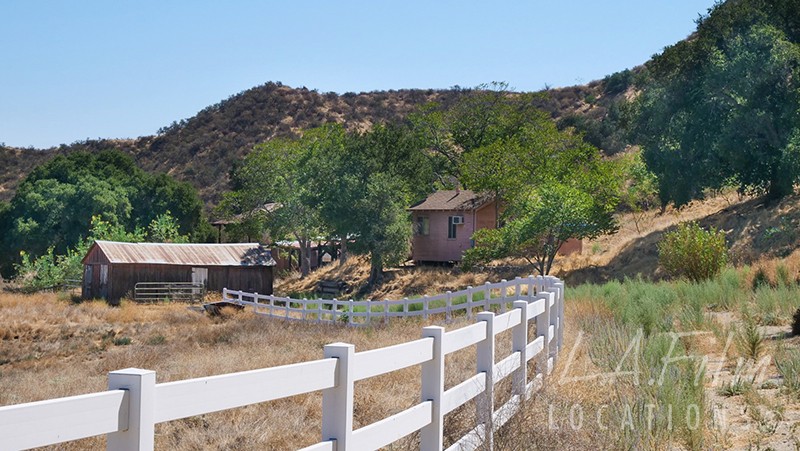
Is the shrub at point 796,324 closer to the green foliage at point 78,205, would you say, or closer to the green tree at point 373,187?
the green tree at point 373,187

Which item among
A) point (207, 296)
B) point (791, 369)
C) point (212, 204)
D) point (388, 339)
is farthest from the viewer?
point (212, 204)

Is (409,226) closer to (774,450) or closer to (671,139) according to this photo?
(671,139)

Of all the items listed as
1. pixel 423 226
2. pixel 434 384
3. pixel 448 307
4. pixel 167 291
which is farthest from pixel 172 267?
pixel 434 384

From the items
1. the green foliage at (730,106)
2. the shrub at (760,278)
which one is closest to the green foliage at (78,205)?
the green foliage at (730,106)

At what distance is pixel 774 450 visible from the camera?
7.71m

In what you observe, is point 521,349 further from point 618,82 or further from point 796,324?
point 618,82

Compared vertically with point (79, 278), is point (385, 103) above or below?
above

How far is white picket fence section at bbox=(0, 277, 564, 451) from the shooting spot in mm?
3016

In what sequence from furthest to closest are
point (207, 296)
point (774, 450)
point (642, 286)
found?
point (207, 296) < point (642, 286) < point (774, 450)

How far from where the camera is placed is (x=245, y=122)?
113625 mm

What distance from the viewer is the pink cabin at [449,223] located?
5150cm

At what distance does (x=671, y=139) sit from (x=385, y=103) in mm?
80524

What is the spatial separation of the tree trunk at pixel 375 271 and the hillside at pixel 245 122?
48.7m

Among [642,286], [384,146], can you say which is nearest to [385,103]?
[384,146]
